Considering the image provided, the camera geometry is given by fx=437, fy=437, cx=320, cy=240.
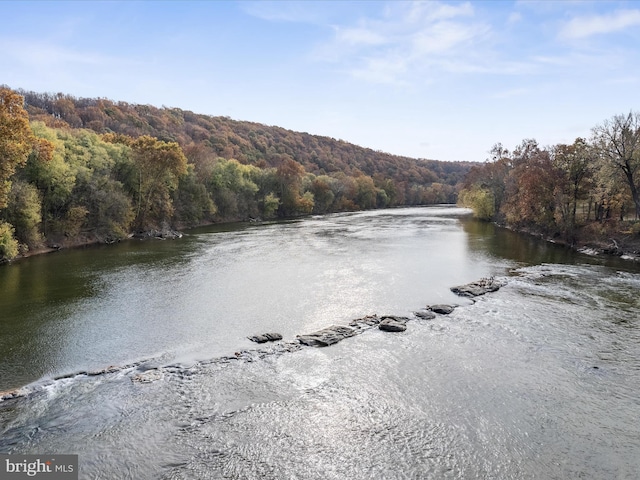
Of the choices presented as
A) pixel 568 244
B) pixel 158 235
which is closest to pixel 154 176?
pixel 158 235

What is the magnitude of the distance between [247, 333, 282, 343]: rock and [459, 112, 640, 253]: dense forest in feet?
109

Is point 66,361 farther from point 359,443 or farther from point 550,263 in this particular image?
point 550,263

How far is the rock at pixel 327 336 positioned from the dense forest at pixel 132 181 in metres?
25.1

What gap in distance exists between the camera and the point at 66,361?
54.2 ft

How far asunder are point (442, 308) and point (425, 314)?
136cm

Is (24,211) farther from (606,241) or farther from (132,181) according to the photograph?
(606,241)

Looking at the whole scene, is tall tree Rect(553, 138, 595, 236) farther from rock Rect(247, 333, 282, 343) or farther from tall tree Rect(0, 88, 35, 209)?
tall tree Rect(0, 88, 35, 209)

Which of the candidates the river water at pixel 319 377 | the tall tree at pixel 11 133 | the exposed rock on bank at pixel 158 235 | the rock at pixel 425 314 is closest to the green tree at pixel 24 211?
the tall tree at pixel 11 133

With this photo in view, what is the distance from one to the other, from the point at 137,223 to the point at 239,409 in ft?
153

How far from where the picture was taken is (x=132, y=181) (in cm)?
5475

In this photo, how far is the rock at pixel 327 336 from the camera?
18531 millimetres

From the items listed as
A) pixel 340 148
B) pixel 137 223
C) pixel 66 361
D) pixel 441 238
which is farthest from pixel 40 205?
pixel 340 148

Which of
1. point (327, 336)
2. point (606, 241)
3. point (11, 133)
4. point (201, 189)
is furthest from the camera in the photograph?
point (201, 189)

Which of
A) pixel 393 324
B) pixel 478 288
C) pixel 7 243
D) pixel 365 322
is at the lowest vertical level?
pixel 365 322
